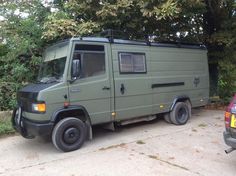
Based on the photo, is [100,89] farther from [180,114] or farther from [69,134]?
[180,114]

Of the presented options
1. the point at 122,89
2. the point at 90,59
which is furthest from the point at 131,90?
the point at 90,59

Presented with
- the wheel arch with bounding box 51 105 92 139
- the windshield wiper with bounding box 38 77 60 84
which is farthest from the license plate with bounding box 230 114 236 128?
the windshield wiper with bounding box 38 77 60 84

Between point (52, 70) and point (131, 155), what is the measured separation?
2586 mm

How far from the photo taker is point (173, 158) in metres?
5.91

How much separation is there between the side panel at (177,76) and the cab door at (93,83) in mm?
1532

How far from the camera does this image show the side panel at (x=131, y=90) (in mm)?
7270

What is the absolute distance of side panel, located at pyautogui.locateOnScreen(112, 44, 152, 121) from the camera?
7.27 metres

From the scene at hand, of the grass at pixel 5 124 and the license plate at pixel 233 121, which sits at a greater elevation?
the license plate at pixel 233 121

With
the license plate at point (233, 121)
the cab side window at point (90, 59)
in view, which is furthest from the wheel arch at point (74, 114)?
the license plate at point (233, 121)

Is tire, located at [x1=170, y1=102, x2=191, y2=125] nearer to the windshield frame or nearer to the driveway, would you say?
the driveway

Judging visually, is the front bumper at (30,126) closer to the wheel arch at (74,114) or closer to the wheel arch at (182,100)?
the wheel arch at (74,114)

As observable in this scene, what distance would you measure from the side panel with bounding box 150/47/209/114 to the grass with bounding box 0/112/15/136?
3.80 metres

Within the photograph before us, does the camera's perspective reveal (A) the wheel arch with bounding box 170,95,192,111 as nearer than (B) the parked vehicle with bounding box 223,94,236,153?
No

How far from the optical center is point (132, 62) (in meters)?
7.62
